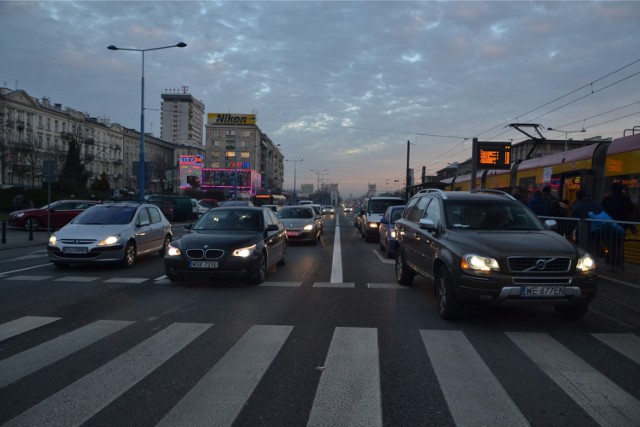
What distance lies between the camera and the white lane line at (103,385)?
3.45 metres

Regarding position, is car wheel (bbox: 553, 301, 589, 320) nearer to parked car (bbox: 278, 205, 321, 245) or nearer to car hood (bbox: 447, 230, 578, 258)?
car hood (bbox: 447, 230, 578, 258)

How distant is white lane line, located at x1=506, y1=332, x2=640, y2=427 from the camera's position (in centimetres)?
359

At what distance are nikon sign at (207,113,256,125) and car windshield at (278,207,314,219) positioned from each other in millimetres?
105655

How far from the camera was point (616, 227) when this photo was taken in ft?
30.5

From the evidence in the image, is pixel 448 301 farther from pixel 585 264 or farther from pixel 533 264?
pixel 585 264

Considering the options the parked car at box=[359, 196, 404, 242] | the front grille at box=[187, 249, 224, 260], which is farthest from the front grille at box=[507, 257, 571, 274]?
the parked car at box=[359, 196, 404, 242]

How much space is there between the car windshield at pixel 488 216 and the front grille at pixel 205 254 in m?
4.04

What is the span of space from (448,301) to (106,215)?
8.96 meters

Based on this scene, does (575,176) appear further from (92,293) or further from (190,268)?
(92,293)

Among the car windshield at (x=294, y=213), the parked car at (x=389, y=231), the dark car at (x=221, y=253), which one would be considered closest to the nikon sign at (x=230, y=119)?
the car windshield at (x=294, y=213)

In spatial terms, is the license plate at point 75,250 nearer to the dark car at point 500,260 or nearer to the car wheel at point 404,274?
the car wheel at point 404,274

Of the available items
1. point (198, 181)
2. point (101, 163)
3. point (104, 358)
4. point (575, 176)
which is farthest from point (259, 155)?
point (104, 358)

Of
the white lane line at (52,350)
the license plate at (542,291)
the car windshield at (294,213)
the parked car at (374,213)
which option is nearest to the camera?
the white lane line at (52,350)

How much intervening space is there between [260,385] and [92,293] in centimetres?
525
